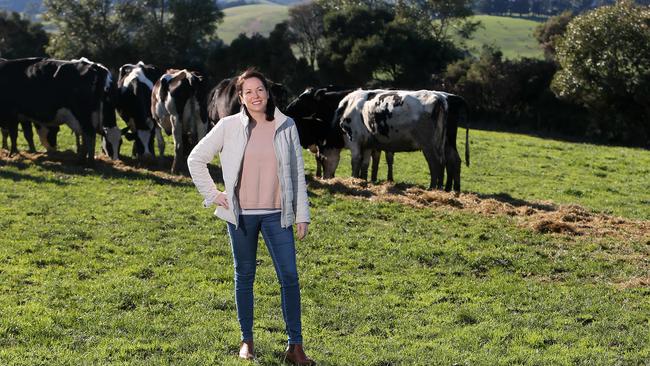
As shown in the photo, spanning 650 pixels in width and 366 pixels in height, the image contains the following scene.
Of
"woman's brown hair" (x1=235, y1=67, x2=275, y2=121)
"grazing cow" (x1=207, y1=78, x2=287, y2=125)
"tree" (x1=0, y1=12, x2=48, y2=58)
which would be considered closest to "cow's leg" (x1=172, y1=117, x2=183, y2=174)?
"grazing cow" (x1=207, y1=78, x2=287, y2=125)

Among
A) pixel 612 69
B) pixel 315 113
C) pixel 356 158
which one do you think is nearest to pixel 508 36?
pixel 612 69

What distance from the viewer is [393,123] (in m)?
18.6

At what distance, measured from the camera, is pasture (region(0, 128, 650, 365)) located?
787 centimetres

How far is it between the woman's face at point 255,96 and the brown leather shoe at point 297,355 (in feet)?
7.27

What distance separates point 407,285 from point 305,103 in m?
11.7

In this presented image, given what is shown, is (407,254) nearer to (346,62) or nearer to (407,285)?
(407,285)

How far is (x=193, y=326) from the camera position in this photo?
27.6 feet

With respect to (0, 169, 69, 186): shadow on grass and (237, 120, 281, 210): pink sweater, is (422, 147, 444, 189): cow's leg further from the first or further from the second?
(237, 120, 281, 210): pink sweater

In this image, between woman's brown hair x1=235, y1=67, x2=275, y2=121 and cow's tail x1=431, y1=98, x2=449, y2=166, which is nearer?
woman's brown hair x1=235, y1=67, x2=275, y2=121

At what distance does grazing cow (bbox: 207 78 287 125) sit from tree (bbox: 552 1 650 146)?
29.0 metres

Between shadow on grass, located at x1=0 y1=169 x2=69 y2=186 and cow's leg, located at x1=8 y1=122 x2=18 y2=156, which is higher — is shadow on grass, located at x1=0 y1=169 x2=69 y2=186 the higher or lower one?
the lower one

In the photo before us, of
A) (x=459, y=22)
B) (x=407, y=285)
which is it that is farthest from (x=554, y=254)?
(x=459, y=22)

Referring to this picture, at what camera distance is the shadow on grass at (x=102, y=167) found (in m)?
18.8

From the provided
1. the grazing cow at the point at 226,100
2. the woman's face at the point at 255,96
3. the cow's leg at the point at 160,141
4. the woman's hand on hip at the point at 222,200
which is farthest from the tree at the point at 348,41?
the woman's hand on hip at the point at 222,200
